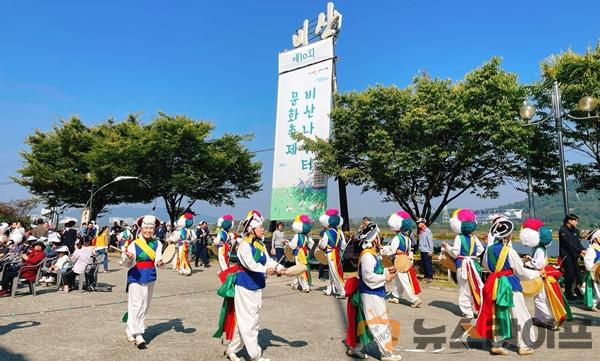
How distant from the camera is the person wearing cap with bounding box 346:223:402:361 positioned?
583 centimetres

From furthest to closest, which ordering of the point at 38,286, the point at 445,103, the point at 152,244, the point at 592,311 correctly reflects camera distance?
the point at 445,103
the point at 38,286
the point at 592,311
the point at 152,244

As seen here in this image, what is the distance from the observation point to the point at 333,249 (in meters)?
11.2

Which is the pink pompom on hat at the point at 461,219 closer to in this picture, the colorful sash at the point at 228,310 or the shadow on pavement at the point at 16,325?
the colorful sash at the point at 228,310

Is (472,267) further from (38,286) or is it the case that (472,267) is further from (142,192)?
(142,192)

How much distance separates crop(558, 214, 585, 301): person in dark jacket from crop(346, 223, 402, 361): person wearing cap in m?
6.26

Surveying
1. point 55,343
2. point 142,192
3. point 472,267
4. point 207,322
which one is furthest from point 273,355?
point 142,192

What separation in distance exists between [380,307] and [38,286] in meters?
10.3

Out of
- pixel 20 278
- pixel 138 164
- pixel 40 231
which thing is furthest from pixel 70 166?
pixel 20 278

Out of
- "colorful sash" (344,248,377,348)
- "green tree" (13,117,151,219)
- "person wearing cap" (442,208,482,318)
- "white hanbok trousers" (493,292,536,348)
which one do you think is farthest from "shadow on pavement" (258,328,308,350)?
"green tree" (13,117,151,219)

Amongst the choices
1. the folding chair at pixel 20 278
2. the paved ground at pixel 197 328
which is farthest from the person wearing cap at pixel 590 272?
the folding chair at pixel 20 278

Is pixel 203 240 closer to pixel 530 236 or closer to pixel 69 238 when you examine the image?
pixel 69 238

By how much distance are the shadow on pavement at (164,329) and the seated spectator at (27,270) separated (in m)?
4.80

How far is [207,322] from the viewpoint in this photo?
796 centimetres

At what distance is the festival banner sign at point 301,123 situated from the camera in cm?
2225
